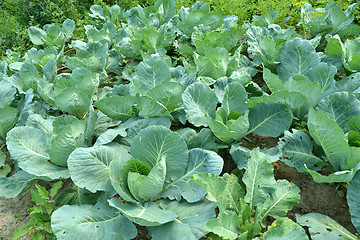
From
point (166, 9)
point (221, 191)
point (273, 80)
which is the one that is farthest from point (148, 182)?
point (166, 9)

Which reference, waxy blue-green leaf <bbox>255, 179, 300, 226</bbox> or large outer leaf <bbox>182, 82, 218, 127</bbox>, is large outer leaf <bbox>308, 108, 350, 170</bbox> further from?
large outer leaf <bbox>182, 82, 218, 127</bbox>

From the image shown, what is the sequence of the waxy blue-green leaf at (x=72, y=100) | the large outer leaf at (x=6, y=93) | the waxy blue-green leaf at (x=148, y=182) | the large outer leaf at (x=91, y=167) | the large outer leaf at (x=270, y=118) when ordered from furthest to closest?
the large outer leaf at (x=6, y=93) < the waxy blue-green leaf at (x=72, y=100) < the large outer leaf at (x=270, y=118) < the large outer leaf at (x=91, y=167) < the waxy blue-green leaf at (x=148, y=182)

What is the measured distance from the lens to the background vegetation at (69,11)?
158 inches

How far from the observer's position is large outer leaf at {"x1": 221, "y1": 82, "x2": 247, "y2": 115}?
2158mm

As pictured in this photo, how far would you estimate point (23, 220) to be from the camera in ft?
6.91

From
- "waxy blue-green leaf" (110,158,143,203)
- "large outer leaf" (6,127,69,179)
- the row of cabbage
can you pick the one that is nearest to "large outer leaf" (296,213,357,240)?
the row of cabbage

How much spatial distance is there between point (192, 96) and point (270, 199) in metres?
0.90

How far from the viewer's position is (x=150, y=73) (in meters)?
2.41

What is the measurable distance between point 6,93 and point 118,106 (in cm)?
123

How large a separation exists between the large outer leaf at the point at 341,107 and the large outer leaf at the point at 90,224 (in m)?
1.54

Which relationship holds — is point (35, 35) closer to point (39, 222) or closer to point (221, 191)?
point (39, 222)

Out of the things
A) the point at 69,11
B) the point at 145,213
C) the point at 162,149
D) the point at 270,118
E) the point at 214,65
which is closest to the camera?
the point at 145,213

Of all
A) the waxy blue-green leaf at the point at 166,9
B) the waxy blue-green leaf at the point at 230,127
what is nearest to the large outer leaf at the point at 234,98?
the waxy blue-green leaf at the point at 230,127

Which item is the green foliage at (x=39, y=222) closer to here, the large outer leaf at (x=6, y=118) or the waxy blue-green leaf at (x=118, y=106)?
the waxy blue-green leaf at (x=118, y=106)
